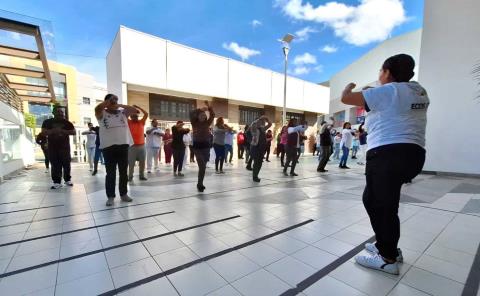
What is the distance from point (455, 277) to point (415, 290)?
43cm

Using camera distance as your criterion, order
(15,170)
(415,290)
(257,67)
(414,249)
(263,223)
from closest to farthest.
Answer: (415,290) → (414,249) → (263,223) → (15,170) → (257,67)

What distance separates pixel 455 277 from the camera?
1687 millimetres

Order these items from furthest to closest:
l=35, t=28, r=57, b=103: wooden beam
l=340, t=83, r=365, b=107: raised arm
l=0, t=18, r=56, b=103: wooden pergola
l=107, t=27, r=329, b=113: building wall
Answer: l=107, t=27, r=329, b=113: building wall → l=35, t=28, r=57, b=103: wooden beam → l=0, t=18, r=56, b=103: wooden pergola → l=340, t=83, r=365, b=107: raised arm

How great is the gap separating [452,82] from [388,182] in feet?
22.6

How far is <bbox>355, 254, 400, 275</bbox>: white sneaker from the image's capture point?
1714 mm

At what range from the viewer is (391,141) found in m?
1.58

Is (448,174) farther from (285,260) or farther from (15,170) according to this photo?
(15,170)

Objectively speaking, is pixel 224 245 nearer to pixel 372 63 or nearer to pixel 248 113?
pixel 248 113

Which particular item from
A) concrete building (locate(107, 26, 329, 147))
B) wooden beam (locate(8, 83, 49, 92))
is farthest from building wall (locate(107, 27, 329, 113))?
wooden beam (locate(8, 83, 49, 92))

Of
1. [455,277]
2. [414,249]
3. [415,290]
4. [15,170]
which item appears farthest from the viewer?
[15,170]

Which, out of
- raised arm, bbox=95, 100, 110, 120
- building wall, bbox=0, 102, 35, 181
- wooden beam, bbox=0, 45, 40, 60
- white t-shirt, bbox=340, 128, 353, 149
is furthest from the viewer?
white t-shirt, bbox=340, 128, 353, 149

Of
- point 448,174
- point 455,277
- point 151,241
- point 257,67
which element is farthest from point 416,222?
point 257,67

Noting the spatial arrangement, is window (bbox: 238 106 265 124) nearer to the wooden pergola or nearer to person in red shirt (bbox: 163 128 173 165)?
person in red shirt (bbox: 163 128 173 165)

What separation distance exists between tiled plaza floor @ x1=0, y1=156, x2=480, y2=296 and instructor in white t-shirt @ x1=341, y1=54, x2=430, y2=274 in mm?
350
